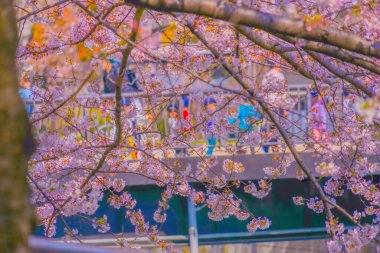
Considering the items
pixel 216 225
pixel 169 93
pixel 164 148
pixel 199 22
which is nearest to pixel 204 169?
pixel 164 148

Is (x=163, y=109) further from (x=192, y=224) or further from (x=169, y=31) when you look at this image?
(x=192, y=224)

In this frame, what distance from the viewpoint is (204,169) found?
7.29m

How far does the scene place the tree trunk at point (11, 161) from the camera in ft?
6.79

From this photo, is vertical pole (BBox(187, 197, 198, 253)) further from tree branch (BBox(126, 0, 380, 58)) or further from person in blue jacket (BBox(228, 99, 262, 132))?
tree branch (BBox(126, 0, 380, 58))

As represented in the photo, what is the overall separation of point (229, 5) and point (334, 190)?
379cm

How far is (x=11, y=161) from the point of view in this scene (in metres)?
2.10

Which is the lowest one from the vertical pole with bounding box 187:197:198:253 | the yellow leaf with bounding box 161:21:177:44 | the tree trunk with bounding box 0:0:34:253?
the vertical pole with bounding box 187:197:198:253

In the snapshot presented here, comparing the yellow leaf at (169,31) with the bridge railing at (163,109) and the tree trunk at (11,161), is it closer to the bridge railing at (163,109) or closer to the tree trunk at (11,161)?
the bridge railing at (163,109)

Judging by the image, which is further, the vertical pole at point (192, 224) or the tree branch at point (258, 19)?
the vertical pole at point (192, 224)

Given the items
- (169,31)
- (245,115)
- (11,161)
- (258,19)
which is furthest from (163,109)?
(11,161)

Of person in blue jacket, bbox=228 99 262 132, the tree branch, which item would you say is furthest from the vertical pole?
the tree branch

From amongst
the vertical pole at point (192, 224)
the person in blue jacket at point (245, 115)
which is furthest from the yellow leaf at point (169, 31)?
the vertical pole at point (192, 224)

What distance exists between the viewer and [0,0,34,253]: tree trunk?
2068 mm

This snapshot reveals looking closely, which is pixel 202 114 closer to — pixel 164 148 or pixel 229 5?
pixel 164 148
